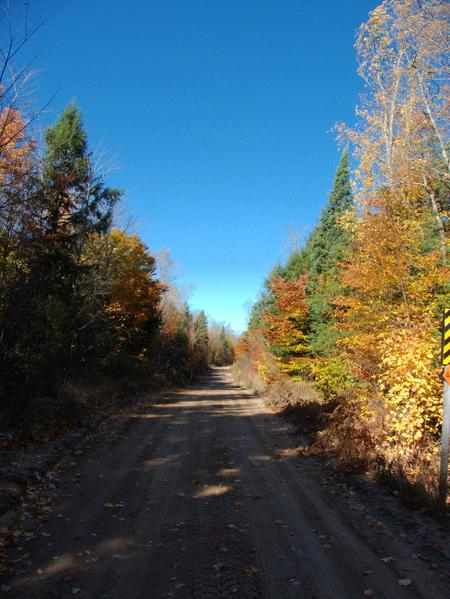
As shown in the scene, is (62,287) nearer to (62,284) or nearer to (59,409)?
(62,284)

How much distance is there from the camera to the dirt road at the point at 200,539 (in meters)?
4.02

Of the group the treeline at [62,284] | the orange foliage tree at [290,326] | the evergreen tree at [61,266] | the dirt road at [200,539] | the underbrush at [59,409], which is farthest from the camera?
the orange foliage tree at [290,326]

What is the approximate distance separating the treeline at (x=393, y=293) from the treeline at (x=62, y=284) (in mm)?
7846

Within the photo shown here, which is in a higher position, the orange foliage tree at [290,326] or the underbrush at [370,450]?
the orange foliage tree at [290,326]

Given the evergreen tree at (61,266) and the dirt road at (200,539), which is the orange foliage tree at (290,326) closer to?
the evergreen tree at (61,266)

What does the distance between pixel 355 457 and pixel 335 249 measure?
16.4 metres

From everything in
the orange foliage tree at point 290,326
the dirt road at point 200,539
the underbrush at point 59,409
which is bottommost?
the dirt road at point 200,539

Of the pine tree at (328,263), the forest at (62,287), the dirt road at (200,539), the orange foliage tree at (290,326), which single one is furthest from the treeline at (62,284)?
the pine tree at (328,263)

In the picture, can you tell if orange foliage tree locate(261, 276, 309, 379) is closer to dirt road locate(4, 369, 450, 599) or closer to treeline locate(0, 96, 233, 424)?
treeline locate(0, 96, 233, 424)

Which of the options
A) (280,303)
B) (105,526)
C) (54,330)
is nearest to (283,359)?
(280,303)

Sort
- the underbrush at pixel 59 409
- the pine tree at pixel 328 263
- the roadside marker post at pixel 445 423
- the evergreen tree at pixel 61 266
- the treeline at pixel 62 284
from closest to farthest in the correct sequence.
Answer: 1. the roadside marker post at pixel 445 423
2. the underbrush at pixel 59 409
3. the treeline at pixel 62 284
4. the evergreen tree at pixel 61 266
5. the pine tree at pixel 328 263

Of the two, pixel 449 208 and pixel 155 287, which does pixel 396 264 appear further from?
pixel 155 287

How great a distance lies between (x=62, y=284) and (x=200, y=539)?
432 inches

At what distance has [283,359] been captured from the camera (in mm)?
24453
